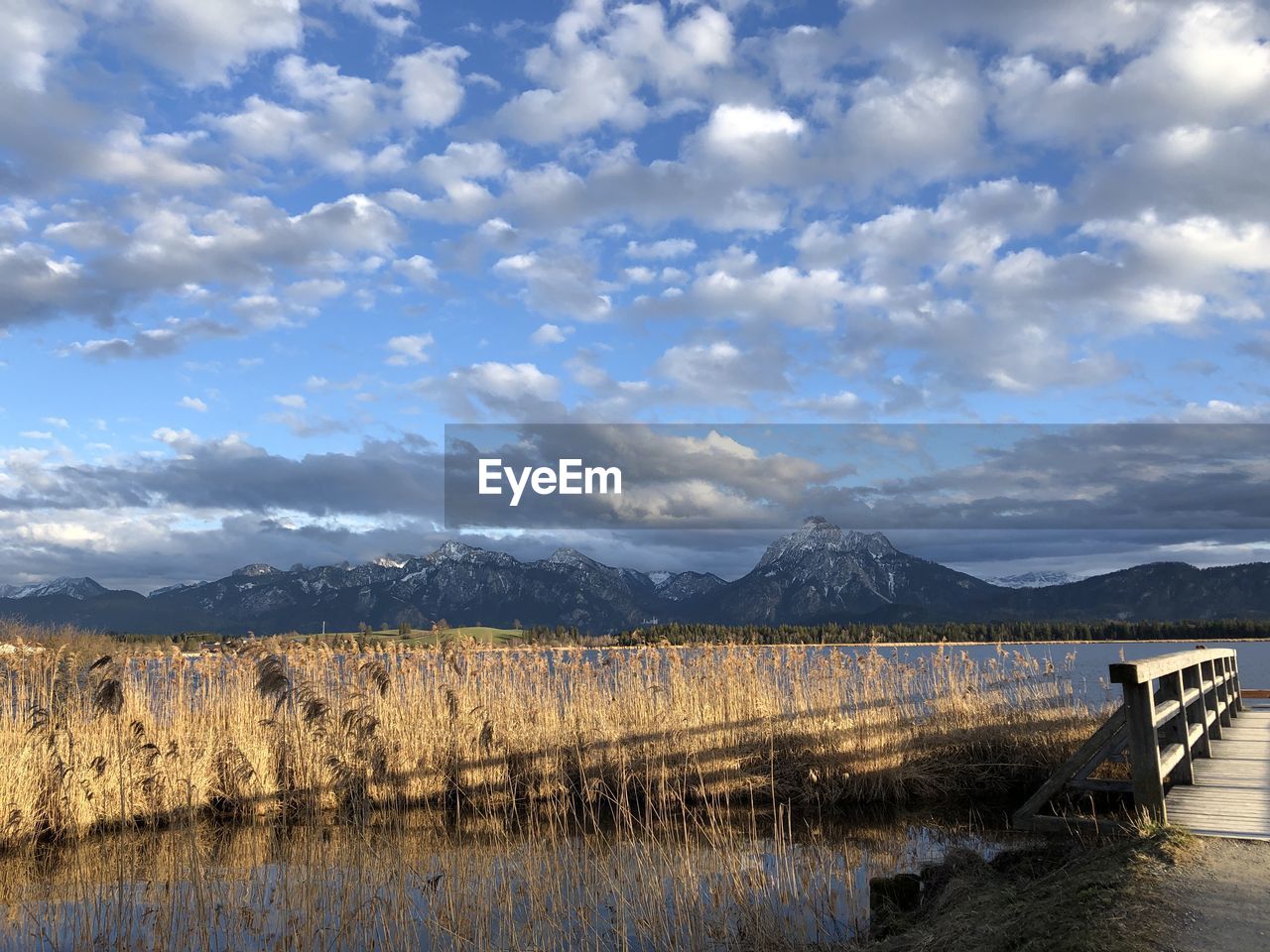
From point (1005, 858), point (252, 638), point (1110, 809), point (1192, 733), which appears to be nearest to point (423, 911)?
point (1005, 858)

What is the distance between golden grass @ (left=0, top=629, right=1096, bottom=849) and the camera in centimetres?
1130

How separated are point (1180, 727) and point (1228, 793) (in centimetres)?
67

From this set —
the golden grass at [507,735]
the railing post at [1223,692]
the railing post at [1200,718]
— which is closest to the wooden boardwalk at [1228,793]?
Answer: the railing post at [1200,718]

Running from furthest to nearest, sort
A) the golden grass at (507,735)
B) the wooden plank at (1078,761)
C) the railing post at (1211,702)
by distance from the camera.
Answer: the golden grass at (507,735) → the railing post at (1211,702) → the wooden plank at (1078,761)

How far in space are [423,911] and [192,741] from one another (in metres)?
6.96

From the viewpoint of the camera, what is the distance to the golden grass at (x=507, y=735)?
37.1 feet

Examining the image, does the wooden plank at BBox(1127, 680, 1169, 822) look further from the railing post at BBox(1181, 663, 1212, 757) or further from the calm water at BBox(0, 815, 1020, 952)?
the railing post at BBox(1181, 663, 1212, 757)

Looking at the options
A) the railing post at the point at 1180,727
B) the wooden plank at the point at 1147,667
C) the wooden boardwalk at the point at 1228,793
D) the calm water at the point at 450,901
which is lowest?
the calm water at the point at 450,901

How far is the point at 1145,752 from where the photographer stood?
6828 mm

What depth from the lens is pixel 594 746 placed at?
12.9m

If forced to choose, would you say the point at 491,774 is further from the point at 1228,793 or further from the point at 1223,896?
the point at 1223,896

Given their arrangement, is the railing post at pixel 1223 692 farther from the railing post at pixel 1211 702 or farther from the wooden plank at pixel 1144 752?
the wooden plank at pixel 1144 752

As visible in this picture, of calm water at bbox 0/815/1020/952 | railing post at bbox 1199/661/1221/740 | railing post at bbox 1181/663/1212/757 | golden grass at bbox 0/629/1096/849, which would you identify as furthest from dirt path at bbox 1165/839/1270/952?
golden grass at bbox 0/629/1096/849

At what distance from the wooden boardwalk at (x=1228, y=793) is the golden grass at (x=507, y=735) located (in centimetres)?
298
